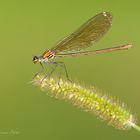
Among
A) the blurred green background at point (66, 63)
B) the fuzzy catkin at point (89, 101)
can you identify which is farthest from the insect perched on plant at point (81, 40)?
the blurred green background at point (66, 63)

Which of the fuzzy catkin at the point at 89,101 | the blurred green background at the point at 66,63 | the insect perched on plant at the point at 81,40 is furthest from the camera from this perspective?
the blurred green background at the point at 66,63

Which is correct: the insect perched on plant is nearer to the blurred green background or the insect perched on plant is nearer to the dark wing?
the dark wing

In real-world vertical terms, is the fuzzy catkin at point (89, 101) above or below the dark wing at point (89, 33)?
below

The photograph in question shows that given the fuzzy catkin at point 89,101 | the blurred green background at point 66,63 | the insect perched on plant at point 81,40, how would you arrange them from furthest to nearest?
the blurred green background at point 66,63
the insect perched on plant at point 81,40
the fuzzy catkin at point 89,101

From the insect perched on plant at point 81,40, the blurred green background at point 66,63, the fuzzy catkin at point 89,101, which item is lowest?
the blurred green background at point 66,63

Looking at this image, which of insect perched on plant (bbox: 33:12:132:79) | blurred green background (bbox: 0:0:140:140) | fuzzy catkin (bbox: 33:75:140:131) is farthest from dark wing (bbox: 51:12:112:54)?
blurred green background (bbox: 0:0:140:140)

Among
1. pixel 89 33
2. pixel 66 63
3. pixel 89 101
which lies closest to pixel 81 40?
pixel 89 33

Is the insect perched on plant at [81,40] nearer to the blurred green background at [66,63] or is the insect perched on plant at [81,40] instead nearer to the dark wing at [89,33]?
the dark wing at [89,33]
